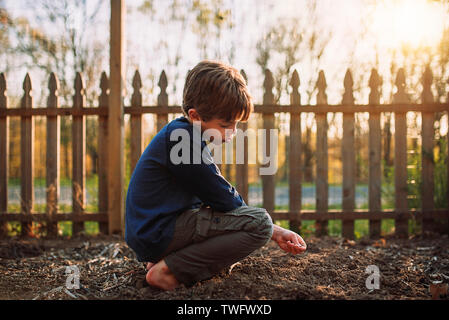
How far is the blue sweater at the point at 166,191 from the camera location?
65.2 inches

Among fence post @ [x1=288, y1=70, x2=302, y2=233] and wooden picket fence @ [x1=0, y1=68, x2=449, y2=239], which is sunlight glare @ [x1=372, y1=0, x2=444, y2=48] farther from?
fence post @ [x1=288, y1=70, x2=302, y2=233]

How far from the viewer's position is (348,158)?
11.9 feet

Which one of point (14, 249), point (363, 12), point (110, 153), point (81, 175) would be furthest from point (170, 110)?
point (363, 12)

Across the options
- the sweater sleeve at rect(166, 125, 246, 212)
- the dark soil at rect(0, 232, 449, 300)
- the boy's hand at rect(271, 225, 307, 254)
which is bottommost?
the dark soil at rect(0, 232, 449, 300)

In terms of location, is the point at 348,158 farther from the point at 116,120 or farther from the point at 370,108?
the point at 116,120

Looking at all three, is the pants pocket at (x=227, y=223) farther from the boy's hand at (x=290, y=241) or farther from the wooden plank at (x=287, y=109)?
the wooden plank at (x=287, y=109)

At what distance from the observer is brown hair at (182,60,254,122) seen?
1.69m

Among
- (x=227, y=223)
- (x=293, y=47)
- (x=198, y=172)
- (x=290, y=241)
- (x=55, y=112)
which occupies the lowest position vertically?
(x=290, y=241)

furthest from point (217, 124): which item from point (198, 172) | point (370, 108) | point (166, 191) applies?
point (370, 108)

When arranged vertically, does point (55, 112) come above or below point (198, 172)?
above

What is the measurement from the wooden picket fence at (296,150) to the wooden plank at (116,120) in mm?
145

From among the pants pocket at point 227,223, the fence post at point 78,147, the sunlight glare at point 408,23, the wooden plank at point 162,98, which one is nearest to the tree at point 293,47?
the sunlight glare at point 408,23

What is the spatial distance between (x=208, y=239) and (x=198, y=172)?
0.34 metres

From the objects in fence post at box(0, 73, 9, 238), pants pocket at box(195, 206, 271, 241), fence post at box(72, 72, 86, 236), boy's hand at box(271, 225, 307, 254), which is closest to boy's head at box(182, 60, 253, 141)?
pants pocket at box(195, 206, 271, 241)
